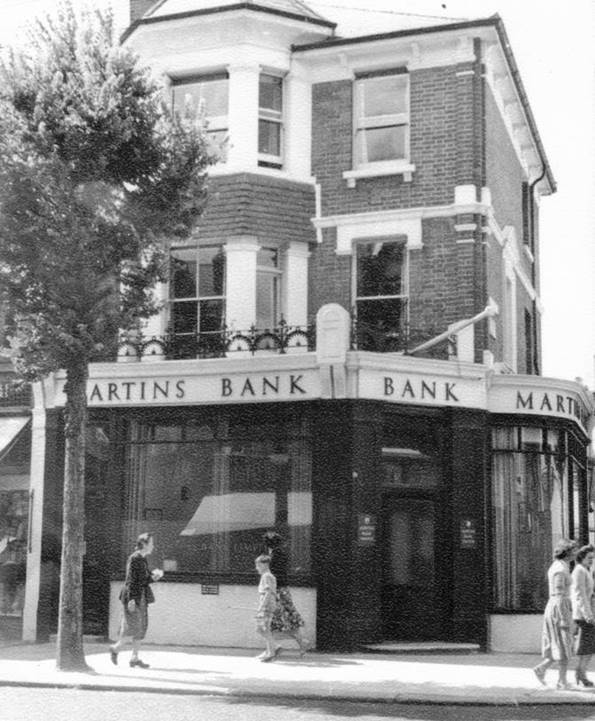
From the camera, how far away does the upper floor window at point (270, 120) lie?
19.8 m

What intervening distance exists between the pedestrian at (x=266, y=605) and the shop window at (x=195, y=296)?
162 inches

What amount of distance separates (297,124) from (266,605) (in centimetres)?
810

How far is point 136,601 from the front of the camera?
50.9 feet

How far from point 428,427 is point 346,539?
2328mm

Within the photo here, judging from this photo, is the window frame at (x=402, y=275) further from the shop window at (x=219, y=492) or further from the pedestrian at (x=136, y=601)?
the pedestrian at (x=136, y=601)

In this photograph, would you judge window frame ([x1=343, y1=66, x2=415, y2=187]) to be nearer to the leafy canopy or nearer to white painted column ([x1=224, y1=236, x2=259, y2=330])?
white painted column ([x1=224, y1=236, x2=259, y2=330])

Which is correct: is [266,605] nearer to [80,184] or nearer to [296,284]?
[296,284]

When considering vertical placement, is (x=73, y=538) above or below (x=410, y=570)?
above

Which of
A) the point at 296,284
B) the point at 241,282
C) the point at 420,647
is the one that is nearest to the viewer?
the point at 420,647

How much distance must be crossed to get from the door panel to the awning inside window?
6170mm

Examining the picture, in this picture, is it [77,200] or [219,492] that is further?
[219,492]

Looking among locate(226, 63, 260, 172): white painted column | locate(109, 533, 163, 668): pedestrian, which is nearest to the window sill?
locate(226, 63, 260, 172): white painted column

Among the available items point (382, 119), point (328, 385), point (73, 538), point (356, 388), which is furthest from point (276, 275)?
point (73, 538)

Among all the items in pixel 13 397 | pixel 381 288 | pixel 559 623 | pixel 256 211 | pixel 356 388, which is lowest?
pixel 559 623
